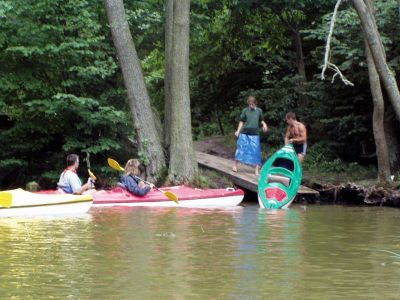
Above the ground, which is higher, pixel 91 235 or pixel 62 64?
pixel 62 64

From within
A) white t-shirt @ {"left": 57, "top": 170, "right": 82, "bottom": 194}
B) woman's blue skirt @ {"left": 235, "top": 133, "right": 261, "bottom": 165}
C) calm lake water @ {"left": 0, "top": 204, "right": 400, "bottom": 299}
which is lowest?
calm lake water @ {"left": 0, "top": 204, "right": 400, "bottom": 299}

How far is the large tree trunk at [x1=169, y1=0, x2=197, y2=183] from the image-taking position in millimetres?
19594

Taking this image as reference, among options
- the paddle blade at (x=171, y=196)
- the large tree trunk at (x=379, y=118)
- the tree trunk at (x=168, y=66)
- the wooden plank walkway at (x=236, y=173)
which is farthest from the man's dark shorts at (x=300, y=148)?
the paddle blade at (x=171, y=196)

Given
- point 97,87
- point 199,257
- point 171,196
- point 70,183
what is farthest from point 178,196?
point 199,257

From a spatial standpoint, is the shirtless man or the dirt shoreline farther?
the shirtless man

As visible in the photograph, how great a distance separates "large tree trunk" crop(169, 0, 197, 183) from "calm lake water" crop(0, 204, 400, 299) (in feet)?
12.9

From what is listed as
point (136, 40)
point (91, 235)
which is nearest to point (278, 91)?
point (136, 40)

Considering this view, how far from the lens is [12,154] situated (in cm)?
2164

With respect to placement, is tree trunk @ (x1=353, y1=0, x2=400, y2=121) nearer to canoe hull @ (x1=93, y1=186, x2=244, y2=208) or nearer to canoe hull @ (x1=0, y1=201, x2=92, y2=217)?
canoe hull @ (x1=93, y1=186, x2=244, y2=208)

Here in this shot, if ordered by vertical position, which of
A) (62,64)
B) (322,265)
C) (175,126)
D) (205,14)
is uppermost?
(205,14)

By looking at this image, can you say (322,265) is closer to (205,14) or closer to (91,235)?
(91,235)

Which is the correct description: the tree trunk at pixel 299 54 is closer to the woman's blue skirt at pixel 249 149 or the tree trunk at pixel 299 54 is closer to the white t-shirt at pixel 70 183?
the woman's blue skirt at pixel 249 149

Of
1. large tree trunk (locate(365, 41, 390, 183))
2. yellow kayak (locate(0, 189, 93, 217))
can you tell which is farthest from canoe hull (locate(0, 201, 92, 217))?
large tree trunk (locate(365, 41, 390, 183))

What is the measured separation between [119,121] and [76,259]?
→ 1104cm
